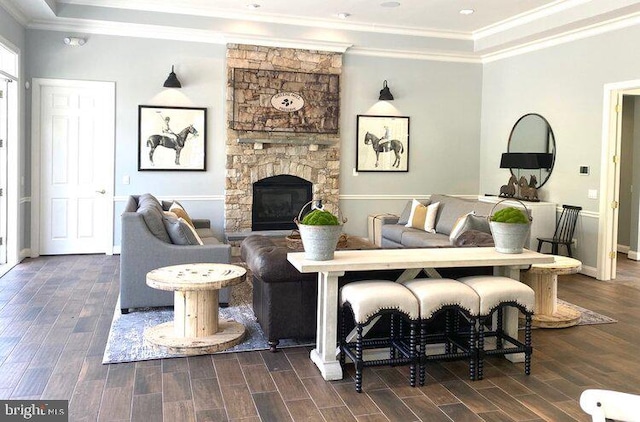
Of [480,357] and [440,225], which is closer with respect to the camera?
[480,357]

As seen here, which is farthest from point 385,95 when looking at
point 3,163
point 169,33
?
point 3,163

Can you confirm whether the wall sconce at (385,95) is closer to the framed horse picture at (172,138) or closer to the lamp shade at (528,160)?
the lamp shade at (528,160)

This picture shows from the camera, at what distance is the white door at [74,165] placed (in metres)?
7.41

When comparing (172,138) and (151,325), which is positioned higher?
(172,138)

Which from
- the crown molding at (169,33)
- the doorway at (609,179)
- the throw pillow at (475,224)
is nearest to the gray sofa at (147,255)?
the throw pillow at (475,224)

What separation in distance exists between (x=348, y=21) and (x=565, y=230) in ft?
13.3

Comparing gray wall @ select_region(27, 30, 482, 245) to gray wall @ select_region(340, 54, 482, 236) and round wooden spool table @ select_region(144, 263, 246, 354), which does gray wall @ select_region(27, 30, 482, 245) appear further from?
round wooden spool table @ select_region(144, 263, 246, 354)

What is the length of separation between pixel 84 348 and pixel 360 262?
2.09 m

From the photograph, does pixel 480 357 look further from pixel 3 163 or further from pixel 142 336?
pixel 3 163

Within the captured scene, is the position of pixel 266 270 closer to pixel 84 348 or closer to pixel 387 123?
pixel 84 348

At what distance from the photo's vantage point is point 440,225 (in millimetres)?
7246

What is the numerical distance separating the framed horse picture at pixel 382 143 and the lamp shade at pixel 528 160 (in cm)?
168

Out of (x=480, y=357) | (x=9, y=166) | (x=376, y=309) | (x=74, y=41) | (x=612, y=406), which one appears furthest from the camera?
(x=74, y=41)

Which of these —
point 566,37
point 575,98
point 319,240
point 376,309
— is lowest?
point 376,309
